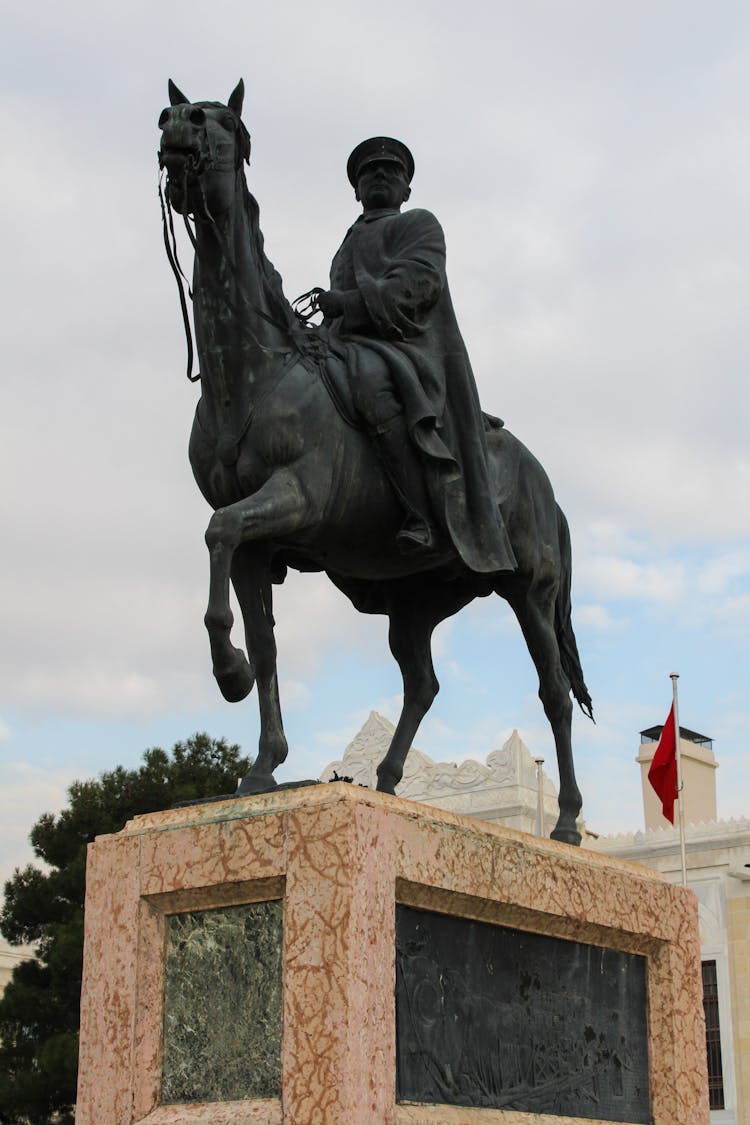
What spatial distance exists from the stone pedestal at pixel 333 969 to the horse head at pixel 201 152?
2.58 meters

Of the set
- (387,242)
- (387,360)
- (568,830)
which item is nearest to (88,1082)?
(568,830)

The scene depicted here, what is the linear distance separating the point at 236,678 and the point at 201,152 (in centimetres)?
223

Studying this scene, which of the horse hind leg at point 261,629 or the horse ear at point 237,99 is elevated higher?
the horse ear at point 237,99

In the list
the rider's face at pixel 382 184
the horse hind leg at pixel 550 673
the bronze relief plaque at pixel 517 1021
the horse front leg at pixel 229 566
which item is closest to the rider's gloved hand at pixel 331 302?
the rider's face at pixel 382 184

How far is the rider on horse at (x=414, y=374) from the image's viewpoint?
7117 mm

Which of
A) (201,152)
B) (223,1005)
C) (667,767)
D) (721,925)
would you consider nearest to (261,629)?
(223,1005)

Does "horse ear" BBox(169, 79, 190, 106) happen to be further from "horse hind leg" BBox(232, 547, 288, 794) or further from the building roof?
the building roof

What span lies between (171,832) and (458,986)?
128 centimetres

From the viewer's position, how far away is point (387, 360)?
7199 mm

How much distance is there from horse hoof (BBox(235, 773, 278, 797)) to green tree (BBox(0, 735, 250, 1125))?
1907 cm

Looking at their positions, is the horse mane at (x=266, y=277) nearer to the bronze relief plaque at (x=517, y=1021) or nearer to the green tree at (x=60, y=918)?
the bronze relief plaque at (x=517, y=1021)

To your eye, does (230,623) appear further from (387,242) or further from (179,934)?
(387,242)

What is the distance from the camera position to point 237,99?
6.94 m

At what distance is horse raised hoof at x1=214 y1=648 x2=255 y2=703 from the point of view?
20.7 feet
